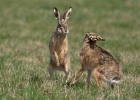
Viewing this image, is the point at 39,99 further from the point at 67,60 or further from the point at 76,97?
Result: the point at 67,60

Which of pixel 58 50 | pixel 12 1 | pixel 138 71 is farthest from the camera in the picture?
pixel 12 1

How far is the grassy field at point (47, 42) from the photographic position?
796cm

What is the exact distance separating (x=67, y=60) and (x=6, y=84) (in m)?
1.82

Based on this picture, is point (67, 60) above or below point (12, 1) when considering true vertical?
below

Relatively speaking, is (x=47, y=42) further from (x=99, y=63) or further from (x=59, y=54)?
(x=99, y=63)

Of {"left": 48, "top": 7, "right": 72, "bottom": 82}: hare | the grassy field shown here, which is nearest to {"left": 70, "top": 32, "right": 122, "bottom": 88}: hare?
the grassy field

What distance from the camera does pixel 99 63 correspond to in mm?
8711

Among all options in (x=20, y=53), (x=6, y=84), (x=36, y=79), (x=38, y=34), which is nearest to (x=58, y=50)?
(x=36, y=79)

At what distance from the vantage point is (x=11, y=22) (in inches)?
826

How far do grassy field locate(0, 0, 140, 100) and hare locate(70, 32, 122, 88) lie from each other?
0.25 metres

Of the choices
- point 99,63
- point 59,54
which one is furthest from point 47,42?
point 99,63

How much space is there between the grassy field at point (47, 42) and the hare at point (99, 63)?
9.8 inches

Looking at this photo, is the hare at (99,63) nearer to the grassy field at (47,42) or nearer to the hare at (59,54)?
the grassy field at (47,42)

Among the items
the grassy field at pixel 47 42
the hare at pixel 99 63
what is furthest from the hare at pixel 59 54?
the hare at pixel 99 63
